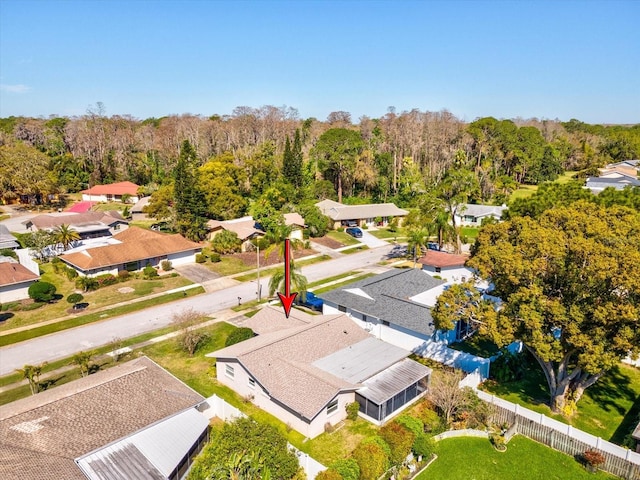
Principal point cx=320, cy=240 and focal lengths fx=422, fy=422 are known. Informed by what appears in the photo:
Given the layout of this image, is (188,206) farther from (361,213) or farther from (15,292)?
(361,213)

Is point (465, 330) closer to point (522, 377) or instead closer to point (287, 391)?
point (522, 377)

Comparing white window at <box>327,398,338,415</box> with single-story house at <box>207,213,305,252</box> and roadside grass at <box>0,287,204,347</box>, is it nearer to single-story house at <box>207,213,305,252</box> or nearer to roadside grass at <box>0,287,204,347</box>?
roadside grass at <box>0,287,204,347</box>

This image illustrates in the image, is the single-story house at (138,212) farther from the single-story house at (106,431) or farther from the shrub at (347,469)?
the shrub at (347,469)

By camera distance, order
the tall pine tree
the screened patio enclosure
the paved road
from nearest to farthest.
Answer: the screened patio enclosure
the paved road
the tall pine tree

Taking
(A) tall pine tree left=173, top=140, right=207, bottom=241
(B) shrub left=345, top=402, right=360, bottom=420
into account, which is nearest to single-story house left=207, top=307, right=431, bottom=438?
(B) shrub left=345, top=402, right=360, bottom=420

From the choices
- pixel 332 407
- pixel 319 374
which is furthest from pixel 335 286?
pixel 332 407

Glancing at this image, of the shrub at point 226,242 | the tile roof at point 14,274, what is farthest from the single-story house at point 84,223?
the shrub at point 226,242
